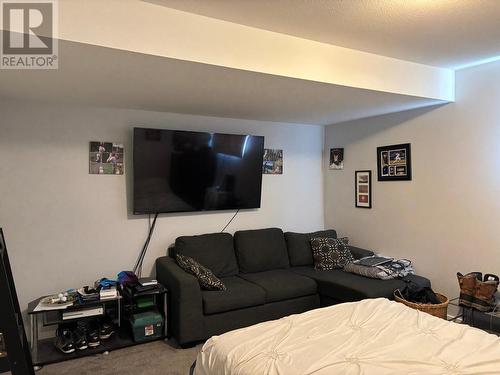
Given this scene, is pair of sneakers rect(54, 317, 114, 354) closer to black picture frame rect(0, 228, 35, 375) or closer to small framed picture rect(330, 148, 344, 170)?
black picture frame rect(0, 228, 35, 375)

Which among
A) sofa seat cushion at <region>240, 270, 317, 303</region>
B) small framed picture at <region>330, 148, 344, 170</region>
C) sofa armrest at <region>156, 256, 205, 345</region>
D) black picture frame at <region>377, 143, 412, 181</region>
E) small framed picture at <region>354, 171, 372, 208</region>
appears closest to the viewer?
sofa armrest at <region>156, 256, 205, 345</region>

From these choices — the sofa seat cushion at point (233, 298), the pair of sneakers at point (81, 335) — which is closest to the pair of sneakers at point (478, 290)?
the sofa seat cushion at point (233, 298)

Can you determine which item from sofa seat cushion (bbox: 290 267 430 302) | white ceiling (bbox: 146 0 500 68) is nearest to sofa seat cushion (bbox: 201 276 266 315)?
sofa seat cushion (bbox: 290 267 430 302)

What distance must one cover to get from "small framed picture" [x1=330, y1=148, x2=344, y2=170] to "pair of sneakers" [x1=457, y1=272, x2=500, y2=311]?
2056mm

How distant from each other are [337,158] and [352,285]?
1959 mm

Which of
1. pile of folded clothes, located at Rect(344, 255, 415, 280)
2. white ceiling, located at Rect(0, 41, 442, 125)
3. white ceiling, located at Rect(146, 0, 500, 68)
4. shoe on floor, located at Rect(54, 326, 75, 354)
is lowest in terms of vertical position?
shoe on floor, located at Rect(54, 326, 75, 354)

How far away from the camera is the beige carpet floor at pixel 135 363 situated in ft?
9.41

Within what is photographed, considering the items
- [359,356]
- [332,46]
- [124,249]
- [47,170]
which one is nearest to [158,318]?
[124,249]

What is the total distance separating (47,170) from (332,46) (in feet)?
9.25

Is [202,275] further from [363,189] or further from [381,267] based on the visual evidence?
[363,189]

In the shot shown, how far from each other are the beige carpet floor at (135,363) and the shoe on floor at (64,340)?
11cm

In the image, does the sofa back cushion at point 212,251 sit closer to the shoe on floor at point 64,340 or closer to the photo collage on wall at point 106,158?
the photo collage on wall at point 106,158

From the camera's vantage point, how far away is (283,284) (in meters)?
3.74

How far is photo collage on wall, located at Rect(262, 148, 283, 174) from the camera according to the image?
4.72 metres
